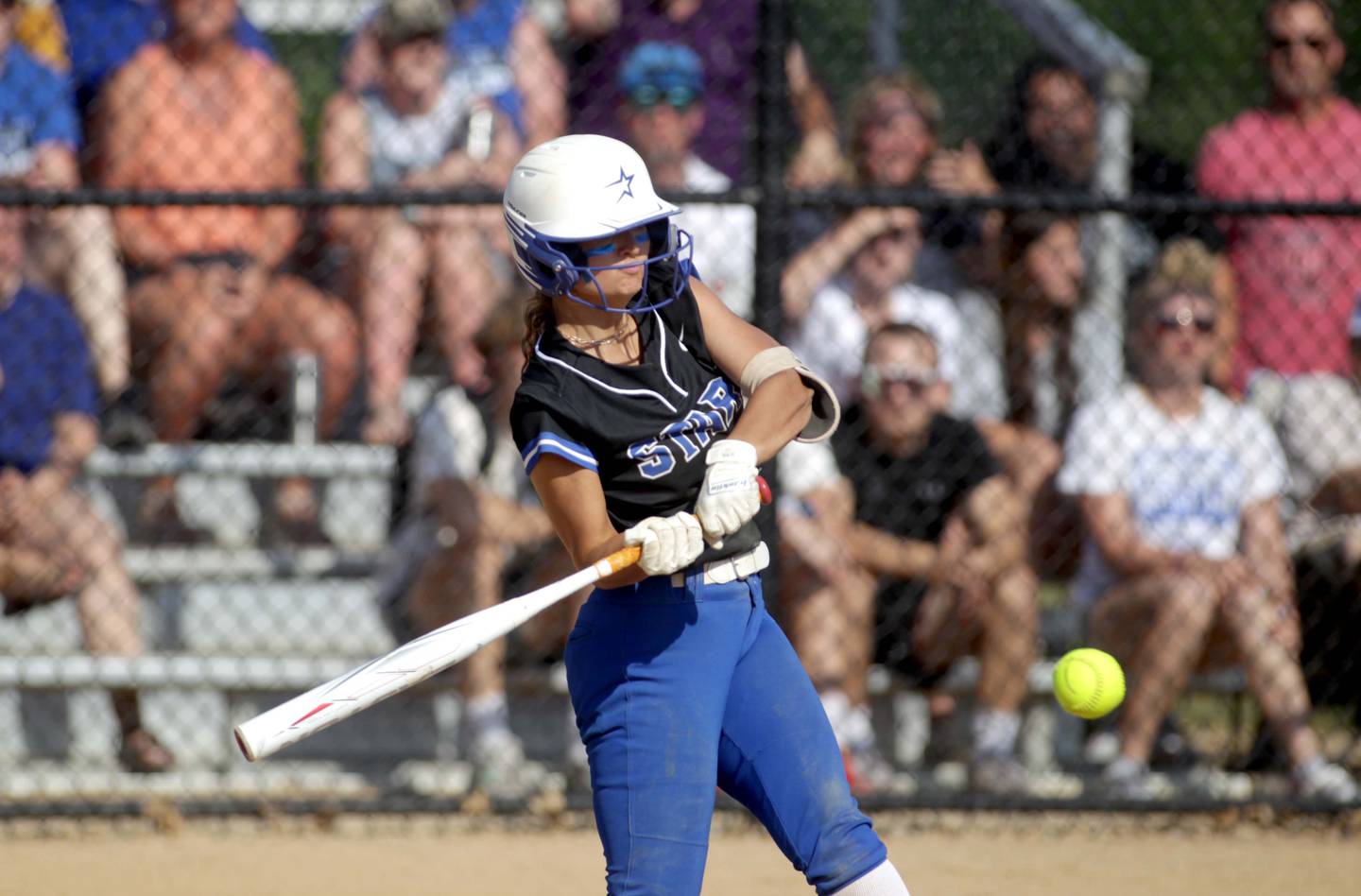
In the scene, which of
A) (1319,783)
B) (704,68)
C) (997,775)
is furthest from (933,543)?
(704,68)

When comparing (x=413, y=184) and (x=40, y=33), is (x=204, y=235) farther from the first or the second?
(x=40, y=33)

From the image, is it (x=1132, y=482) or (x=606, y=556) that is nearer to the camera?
(x=606, y=556)

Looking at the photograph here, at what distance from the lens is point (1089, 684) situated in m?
3.41

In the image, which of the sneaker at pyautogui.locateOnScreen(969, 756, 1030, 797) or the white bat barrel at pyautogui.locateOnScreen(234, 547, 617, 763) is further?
the sneaker at pyautogui.locateOnScreen(969, 756, 1030, 797)

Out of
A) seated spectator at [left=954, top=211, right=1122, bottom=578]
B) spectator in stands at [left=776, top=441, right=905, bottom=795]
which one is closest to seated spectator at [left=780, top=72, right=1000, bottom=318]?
seated spectator at [left=954, top=211, right=1122, bottom=578]

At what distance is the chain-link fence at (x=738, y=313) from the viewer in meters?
4.87

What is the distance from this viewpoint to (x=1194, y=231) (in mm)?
5477

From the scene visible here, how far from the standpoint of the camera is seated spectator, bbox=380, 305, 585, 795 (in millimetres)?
4895

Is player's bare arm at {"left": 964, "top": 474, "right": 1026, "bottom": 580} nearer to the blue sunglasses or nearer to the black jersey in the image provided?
the blue sunglasses

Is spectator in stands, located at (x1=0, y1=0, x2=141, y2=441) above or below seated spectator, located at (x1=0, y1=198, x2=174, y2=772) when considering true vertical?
above

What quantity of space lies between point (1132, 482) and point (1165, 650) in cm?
54

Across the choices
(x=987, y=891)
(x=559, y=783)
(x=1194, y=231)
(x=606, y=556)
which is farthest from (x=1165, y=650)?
(x=606, y=556)

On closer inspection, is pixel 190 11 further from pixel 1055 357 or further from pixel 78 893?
pixel 1055 357

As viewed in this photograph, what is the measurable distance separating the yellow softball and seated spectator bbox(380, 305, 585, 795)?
188cm
